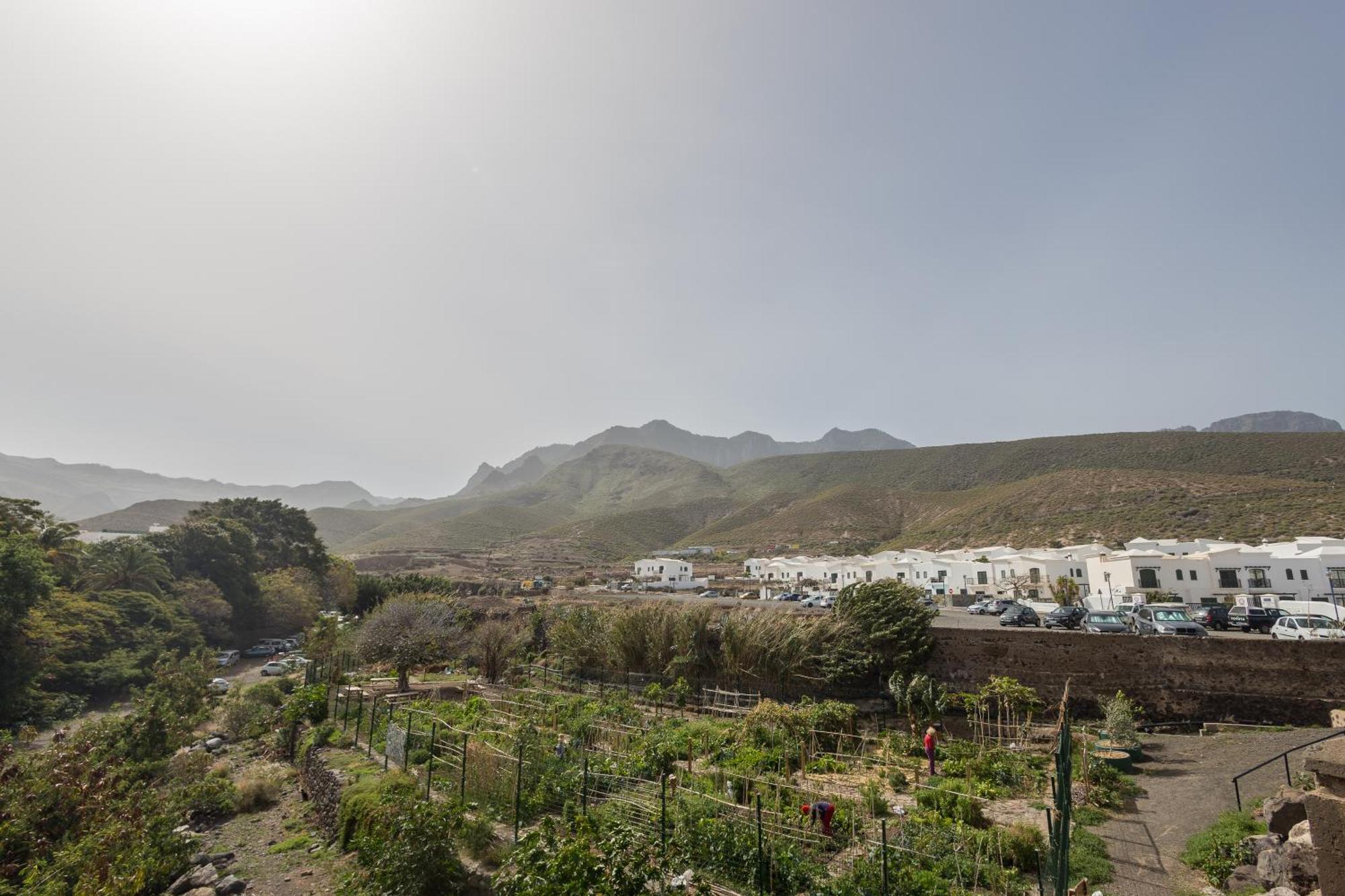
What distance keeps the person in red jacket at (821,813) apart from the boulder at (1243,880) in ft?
15.9

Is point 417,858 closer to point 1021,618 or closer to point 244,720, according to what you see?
point 244,720

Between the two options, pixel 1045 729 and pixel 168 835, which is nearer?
pixel 168 835

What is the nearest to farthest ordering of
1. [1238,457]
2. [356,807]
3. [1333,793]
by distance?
[1333,793] < [356,807] < [1238,457]

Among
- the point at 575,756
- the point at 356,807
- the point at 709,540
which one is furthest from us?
the point at 709,540

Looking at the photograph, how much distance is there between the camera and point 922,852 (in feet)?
25.4

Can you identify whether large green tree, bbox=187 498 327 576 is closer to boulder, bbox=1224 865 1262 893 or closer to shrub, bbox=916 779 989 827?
shrub, bbox=916 779 989 827

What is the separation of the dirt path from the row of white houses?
19.5 metres

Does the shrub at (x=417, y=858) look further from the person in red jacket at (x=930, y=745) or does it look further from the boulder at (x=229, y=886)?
the person in red jacket at (x=930, y=745)

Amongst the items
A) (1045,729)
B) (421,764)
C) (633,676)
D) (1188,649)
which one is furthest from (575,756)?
(1188,649)

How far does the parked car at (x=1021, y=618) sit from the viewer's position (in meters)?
25.1

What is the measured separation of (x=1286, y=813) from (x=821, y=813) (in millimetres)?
6109

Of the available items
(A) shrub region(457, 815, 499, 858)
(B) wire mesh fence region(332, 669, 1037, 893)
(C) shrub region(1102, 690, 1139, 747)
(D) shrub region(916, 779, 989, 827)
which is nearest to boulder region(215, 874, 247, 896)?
(B) wire mesh fence region(332, 669, 1037, 893)

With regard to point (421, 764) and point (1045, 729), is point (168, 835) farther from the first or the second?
point (1045, 729)

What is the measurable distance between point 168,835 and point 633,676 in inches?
519
